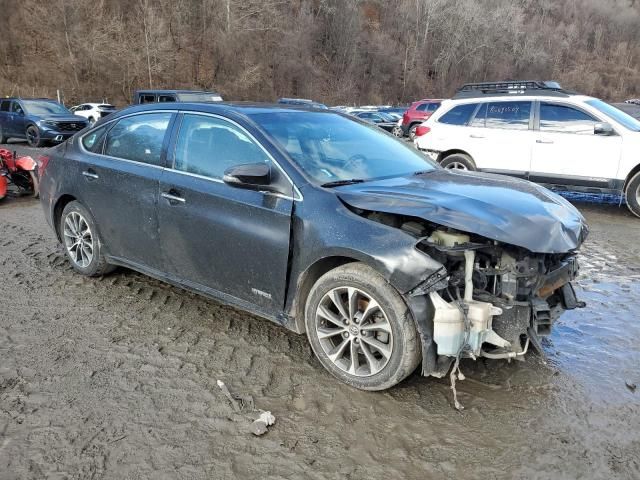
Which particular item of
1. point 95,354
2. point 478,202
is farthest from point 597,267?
point 95,354

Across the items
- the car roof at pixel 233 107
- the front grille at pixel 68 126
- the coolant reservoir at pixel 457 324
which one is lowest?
the coolant reservoir at pixel 457 324

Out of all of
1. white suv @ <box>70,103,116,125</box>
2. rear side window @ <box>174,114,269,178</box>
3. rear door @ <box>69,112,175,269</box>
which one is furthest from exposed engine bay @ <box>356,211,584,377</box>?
white suv @ <box>70,103,116,125</box>

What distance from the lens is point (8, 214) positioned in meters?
7.73

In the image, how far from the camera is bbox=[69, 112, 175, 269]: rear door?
13.3 ft

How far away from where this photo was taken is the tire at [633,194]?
26.1 feet

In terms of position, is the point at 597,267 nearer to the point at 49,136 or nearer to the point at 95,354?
the point at 95,354

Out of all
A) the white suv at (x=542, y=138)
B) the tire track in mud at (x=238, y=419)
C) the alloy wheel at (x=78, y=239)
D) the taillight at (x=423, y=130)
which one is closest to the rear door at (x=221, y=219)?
the tire track in mud at (x=238, y=419)

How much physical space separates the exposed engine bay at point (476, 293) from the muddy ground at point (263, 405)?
38 cm

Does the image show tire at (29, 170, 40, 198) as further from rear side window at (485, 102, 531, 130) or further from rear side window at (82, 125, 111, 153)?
rear side window at (485, 102, 531, 130)

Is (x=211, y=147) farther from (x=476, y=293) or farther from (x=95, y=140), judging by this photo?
(x=476, y=293)

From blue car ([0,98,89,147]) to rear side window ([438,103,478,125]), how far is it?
490 inches

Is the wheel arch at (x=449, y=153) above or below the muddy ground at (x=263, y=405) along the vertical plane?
above

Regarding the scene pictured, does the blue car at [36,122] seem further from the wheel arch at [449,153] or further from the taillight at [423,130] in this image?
the wheel arch at [449,153]

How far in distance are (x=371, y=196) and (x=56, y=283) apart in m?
3.26
